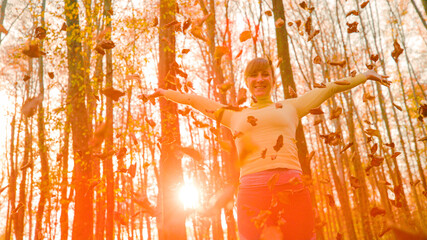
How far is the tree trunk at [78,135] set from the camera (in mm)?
5219

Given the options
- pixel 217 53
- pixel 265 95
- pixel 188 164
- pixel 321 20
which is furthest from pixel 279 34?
pixel 188 164

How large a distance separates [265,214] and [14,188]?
53.9 feet

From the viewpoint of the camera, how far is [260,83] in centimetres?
205

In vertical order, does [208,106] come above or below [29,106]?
below

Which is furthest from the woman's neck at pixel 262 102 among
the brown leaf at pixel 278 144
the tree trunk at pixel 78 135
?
the tree trunk at pixel 78 135

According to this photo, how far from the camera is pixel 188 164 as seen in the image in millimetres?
21547

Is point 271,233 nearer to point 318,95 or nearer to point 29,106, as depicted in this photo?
point 318,95

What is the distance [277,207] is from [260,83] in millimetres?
813

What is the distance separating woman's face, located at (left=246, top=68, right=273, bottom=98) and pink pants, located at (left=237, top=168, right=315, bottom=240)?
0.54m

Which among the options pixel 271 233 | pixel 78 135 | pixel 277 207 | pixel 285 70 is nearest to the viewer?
pixel 271 233

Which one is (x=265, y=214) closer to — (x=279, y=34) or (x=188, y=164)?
(x=279, y=34)

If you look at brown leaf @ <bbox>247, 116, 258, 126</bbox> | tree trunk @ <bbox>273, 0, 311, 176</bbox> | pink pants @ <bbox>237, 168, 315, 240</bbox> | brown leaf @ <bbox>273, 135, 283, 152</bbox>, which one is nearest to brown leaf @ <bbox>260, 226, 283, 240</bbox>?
pink pants @ <bbox>237, 168, 315, 240</bbox>

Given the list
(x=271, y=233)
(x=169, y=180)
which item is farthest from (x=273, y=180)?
(x=169, y=180)

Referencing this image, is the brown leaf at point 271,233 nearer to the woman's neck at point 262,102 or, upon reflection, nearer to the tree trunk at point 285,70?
the woman's neck at point 262,102
